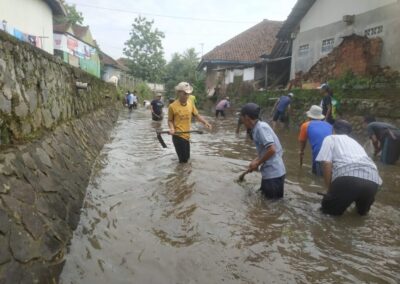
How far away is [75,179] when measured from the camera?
4.82 m

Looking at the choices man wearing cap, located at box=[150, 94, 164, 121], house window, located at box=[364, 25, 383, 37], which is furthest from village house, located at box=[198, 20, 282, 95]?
house window, located at box=[364, 25, 383, 37]

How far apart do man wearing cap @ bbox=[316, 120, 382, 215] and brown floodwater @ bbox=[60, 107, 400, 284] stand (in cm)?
27

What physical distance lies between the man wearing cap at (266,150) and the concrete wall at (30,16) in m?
13.6

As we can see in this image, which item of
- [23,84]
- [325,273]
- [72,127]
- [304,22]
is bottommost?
[325,273]

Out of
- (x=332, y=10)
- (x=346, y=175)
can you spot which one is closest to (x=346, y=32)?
(x=332, y=10)

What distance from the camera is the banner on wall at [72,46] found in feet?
76.1

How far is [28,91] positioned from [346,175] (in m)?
3.83

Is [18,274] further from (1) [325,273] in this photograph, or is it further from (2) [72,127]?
(2) [72,127]

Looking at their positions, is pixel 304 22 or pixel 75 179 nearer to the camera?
pixel 75 179

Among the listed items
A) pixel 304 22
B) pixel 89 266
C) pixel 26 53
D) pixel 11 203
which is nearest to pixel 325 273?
pixel 89 266

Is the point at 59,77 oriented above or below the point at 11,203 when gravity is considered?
above

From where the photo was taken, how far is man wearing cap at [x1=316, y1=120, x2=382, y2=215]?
4.08 m

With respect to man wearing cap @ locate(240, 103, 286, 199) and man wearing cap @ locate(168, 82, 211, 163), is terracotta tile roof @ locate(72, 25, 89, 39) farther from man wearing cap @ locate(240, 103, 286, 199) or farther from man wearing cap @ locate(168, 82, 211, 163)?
man wearing cap @ locate(240, 103, 286, 199)

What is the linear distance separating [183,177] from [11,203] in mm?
3890
